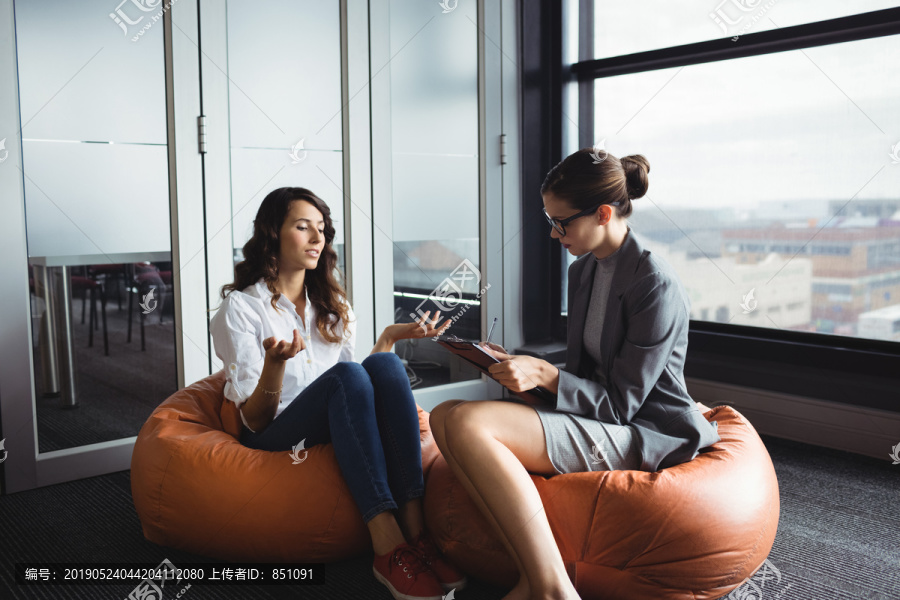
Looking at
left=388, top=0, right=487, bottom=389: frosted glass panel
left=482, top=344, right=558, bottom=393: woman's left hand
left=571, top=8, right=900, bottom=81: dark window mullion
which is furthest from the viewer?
left=388, top=0, right=487, bottom=389: frosted glass panel

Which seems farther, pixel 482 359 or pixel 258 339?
pixel 258 339

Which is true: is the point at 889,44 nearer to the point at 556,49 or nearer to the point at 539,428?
the point at 556,49

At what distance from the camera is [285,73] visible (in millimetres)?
2990

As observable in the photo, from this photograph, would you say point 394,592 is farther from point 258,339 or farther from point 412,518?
point 258,339

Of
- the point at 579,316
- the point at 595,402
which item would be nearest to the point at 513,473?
the point at 595,402

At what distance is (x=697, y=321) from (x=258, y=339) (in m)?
2.22

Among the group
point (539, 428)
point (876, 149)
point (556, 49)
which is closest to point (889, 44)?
point (876, 149)

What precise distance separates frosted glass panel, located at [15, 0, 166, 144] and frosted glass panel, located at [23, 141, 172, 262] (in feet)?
0.18

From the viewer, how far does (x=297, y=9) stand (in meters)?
3.01

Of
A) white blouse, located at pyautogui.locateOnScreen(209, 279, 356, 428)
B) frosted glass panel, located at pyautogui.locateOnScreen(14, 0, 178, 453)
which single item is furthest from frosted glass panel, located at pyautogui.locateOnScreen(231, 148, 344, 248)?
white blouse, located at pyautogui.locateOnScreen(209, 279, 356, 428)

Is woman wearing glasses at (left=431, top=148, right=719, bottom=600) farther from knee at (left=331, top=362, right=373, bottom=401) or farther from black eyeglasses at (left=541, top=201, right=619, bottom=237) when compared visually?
knee at (left=331, top=362, right=373, bottom=401)

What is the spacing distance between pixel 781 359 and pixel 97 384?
2.77m

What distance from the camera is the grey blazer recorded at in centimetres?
171

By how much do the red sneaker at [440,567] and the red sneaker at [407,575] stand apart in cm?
2
